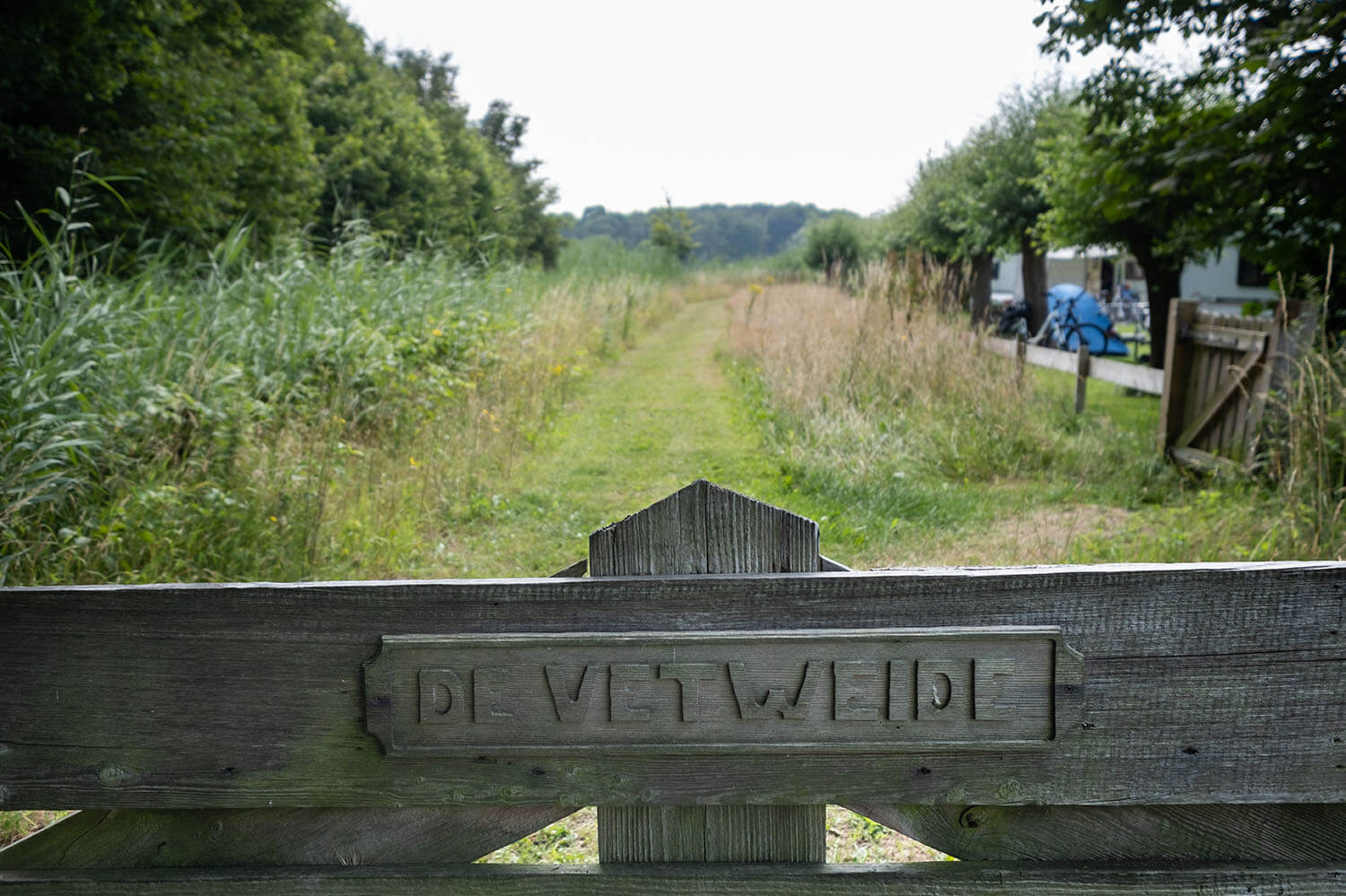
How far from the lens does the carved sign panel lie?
163 centimetres

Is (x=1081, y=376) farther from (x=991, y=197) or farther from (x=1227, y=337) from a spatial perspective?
(x=991, y=197)

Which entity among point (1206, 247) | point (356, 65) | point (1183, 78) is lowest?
point (1206, 247)

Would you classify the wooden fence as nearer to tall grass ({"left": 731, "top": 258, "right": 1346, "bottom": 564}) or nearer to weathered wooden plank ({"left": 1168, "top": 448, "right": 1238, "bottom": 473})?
weathered wooden plank ({"left": 1168, "top": 448, "right": 1238, "bottom": 473})

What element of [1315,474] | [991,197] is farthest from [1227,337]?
[991,197]

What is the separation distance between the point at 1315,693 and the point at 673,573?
1004mm

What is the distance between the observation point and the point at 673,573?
1719mm

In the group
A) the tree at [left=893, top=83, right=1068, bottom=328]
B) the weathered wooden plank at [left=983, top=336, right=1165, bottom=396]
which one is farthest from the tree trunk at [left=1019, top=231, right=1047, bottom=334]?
A: the weathered wooden plank at [left=983, top=336, right=1165, bottom=396]

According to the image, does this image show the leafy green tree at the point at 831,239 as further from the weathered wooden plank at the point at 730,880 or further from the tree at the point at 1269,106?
the weathered wooden plank at the point at 730,880

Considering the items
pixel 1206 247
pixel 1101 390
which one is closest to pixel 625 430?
pixel 1206 247

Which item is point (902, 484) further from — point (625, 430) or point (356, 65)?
point (356, 65)

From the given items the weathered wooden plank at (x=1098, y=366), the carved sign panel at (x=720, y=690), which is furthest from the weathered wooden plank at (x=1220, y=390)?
the carved sign panel at (x=720, y=690)

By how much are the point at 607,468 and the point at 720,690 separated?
5.93 m

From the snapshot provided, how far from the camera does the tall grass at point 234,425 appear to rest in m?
4.35

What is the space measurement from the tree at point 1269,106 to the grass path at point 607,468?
3943 millimetres
